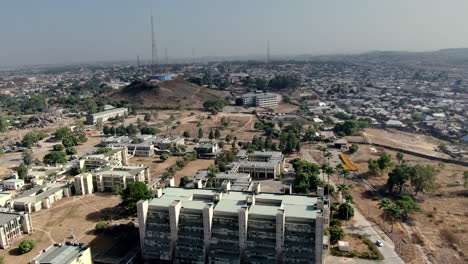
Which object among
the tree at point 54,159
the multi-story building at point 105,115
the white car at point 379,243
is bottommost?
the white car at point 379,243

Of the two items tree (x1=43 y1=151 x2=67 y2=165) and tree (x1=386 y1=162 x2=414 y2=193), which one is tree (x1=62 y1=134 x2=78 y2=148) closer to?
tree (x1=43 y1=151 x2=67 y2=165)

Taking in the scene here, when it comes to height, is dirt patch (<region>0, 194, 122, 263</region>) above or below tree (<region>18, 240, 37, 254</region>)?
below

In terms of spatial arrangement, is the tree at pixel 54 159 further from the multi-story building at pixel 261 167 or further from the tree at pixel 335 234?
the tree at pixel 335 234

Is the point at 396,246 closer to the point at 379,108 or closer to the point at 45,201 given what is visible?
the point at 45,201

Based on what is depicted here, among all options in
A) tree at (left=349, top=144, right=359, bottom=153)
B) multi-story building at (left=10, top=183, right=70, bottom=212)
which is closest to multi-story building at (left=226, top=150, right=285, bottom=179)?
tree at (left=349, top=144, right=359, bottom=153)

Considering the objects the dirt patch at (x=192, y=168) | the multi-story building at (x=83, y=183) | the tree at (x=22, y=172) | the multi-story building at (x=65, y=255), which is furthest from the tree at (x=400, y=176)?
the tree at (x=22, y=172)

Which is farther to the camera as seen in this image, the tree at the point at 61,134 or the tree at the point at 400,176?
the tree at the point at 61,134

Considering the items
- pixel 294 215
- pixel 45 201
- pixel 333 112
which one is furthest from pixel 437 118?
pixel 45 201
